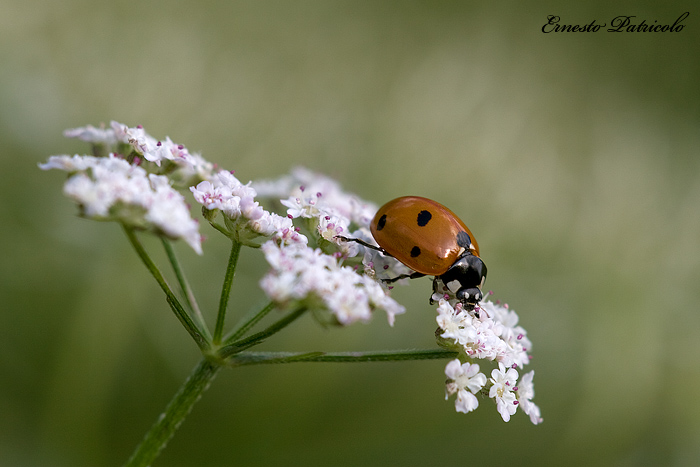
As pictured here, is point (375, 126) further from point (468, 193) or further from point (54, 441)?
point (54, 441)

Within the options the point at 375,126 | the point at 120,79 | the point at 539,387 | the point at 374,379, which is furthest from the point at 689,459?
the point at 120,79

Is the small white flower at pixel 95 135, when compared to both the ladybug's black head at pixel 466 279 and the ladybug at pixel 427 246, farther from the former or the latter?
the ladybug's black head at pixel 466 279

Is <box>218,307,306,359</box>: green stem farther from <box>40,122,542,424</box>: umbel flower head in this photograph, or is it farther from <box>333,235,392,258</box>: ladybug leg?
<box>333,235,392,258</box>: ladybug leg

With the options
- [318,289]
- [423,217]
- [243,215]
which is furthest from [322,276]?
[423,217]

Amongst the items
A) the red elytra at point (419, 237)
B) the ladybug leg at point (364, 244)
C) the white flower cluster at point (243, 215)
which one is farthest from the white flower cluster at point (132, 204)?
the red elytra at point (419, 237)

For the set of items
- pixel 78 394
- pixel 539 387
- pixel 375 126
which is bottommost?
pixel 78 394

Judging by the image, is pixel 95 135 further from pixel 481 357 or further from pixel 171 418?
pixel 481 357
